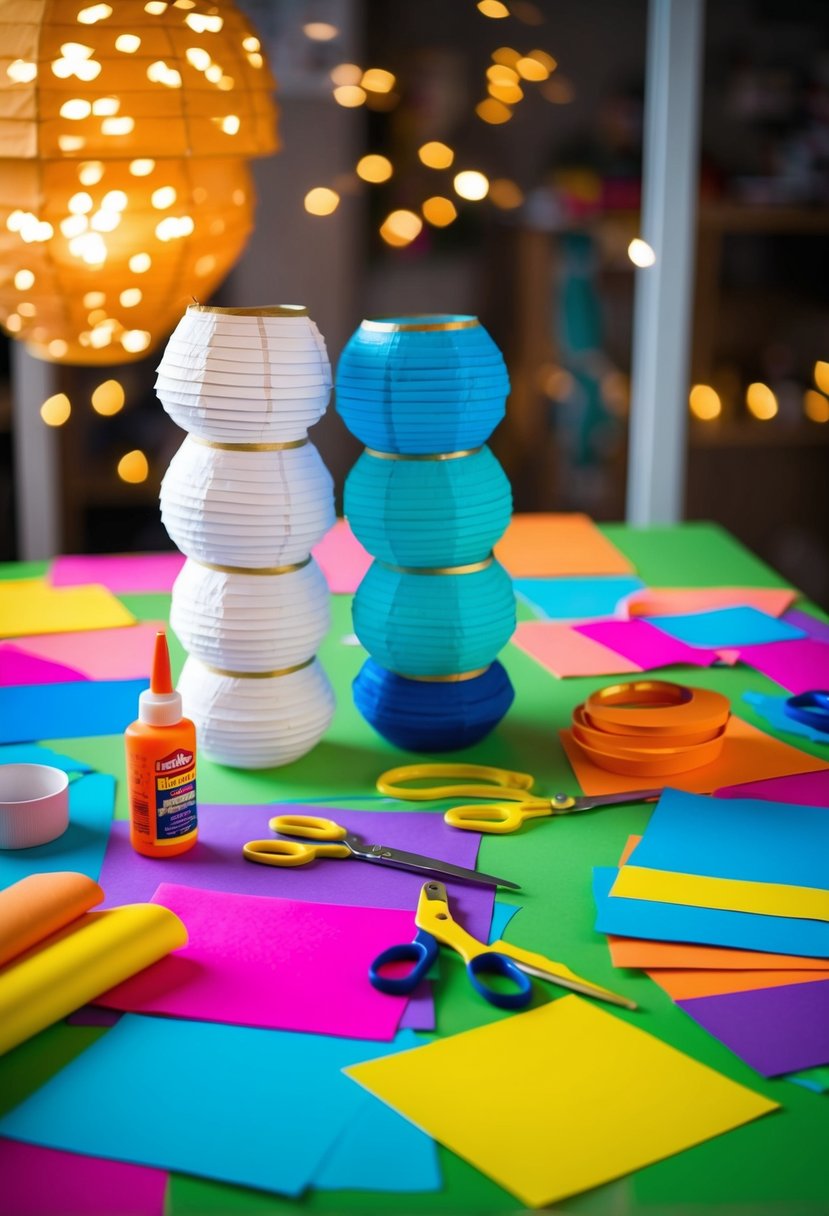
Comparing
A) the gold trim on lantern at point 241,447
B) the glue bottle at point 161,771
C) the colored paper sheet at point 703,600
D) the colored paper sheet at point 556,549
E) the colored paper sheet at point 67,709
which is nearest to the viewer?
the glue bottle at point 161,771

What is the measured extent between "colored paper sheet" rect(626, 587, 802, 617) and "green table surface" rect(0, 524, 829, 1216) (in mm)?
142

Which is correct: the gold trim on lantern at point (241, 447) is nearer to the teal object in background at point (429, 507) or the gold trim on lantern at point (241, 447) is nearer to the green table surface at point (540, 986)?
the teal object in background at point (429, 507)

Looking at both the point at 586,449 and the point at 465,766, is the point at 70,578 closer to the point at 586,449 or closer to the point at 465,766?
the point at 465,766

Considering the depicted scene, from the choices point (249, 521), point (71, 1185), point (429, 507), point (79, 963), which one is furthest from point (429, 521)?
point (71, 1185)

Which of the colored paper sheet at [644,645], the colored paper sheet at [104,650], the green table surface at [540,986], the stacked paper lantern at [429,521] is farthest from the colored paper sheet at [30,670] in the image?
the colored paper sheet at [644,645]

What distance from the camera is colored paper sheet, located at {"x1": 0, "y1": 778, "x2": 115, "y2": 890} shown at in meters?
0.93

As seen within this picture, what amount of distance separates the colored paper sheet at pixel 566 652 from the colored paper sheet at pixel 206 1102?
632mm

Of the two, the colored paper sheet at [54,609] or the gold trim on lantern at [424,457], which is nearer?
the gold trim on lantern at [424,457]

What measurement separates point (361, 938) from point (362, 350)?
495mm

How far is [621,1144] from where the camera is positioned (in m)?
0.66

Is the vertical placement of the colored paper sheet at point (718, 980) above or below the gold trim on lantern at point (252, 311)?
below

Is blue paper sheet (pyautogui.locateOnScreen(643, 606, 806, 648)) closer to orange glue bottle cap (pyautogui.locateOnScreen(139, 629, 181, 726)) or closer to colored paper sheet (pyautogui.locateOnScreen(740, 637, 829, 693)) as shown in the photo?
colored paper sheet (pyautogui.locateOnScreen(740, 637, 829, 693))

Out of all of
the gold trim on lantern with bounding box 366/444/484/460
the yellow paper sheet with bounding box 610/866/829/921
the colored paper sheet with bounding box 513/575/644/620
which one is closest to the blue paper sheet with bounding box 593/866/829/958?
the yellow paper sheet with bounding box 610/866/829/921

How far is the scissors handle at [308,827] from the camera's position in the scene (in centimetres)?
97
